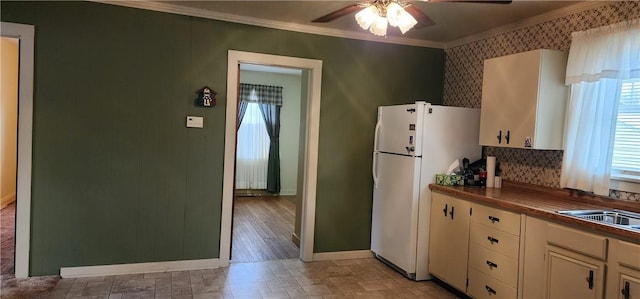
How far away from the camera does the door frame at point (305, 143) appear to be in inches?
152

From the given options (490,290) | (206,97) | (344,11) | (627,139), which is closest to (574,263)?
(490,290)

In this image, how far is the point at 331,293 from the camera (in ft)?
11.1

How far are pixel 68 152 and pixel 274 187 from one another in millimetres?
4742

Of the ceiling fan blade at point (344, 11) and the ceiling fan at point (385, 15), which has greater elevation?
the ceiling fan blade at point (344, 11)

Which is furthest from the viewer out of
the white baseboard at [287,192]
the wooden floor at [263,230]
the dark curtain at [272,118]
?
→ the white baseboard at [287,192]

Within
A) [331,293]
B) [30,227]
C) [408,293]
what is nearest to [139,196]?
[30,227]

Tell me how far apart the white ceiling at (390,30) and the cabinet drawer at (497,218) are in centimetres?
153

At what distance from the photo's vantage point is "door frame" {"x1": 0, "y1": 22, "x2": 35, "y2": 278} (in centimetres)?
326

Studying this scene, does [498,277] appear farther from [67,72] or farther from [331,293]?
[67,72]

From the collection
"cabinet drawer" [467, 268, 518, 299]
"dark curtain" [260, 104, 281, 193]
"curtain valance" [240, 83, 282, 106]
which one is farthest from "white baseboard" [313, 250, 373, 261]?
"curtain valance" [240, 83, 282, 106]

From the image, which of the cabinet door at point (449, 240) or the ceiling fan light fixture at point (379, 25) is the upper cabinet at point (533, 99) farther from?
the ceiling fan light fixture at point (379, 25)

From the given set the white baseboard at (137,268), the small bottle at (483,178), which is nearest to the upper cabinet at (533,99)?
the small bottle at (483,178)

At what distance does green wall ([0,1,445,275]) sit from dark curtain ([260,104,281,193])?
3.83 m

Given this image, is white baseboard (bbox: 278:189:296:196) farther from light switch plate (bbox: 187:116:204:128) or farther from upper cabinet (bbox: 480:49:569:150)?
upper cabinet (bbox: 480:49:569:150)
